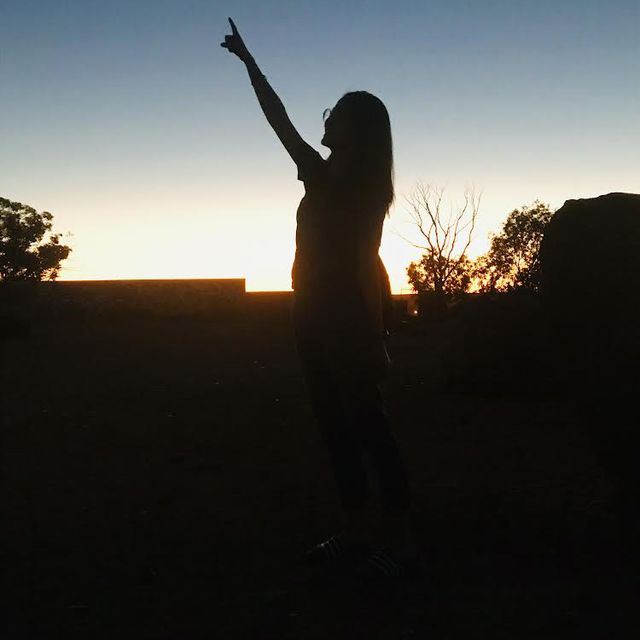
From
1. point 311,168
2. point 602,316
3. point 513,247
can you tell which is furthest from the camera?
point 513,247

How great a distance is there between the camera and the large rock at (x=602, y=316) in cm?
310

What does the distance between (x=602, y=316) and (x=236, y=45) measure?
196 centimetres

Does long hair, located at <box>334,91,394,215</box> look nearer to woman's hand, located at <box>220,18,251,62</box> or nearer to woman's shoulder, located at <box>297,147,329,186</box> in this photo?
woman's shoulder, located at <box>297,147,329,186</box>

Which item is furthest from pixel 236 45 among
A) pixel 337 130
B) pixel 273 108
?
pixel 337 130

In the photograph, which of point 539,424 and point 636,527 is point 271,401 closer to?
point 539,424

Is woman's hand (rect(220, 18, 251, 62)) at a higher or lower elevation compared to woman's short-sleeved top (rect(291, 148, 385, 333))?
higher

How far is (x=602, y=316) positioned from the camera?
319 centimetres

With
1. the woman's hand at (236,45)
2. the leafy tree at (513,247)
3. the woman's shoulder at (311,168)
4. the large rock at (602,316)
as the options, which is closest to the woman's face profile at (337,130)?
the woman's shoulder at (311,168)

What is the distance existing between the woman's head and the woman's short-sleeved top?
0.08m

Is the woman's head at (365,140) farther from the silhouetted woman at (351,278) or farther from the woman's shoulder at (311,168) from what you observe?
the woman's shoulder at (311,168)

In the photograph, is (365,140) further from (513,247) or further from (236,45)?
(513,247)

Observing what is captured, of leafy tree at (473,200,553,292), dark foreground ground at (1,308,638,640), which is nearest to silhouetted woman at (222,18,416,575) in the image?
dark foreground ground at (1,308,638,640)

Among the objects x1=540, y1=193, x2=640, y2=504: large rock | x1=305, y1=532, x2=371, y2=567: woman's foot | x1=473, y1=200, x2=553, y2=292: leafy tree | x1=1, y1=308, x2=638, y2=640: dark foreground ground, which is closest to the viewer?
x1=1, y1=308, x2=638, y2=640: dark foreground ground

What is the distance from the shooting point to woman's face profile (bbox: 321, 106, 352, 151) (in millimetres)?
2754
